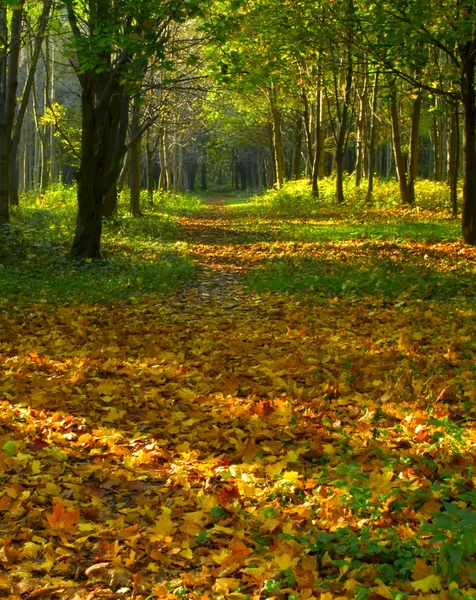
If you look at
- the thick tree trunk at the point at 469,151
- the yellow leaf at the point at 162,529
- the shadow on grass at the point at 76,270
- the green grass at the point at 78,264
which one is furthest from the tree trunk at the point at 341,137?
the yellow leaf at the point at 162,529

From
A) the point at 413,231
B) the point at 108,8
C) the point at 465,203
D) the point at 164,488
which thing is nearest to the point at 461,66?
the point at 465,203

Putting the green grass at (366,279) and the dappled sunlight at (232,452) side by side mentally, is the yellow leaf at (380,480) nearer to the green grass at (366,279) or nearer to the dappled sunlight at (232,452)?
the dappled sunlight at (232,452)

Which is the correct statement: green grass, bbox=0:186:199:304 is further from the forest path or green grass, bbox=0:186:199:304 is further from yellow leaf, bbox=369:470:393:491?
yellow leaf, bbox=369:470:393:491

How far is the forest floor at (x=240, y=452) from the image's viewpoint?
2.86 m

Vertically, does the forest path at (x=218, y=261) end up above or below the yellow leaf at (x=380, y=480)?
above

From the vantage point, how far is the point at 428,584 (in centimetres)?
260

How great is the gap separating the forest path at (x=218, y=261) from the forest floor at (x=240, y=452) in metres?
1.55

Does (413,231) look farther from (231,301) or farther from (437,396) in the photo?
(437,396)

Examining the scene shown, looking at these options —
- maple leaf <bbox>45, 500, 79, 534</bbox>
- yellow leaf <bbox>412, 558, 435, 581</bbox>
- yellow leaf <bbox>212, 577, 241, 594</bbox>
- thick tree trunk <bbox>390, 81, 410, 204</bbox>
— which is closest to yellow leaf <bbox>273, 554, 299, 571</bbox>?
yellow leaf <bbox>212, 577, 241, 594</bbox>

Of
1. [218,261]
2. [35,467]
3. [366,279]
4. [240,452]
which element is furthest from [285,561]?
[218,261]

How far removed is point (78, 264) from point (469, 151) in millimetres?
8654

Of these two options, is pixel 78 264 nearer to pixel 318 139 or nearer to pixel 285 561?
pixel 285 561

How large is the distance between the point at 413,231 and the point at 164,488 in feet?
46.6

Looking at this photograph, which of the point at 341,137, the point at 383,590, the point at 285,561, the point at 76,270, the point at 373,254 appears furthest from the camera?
the point at 341,137
